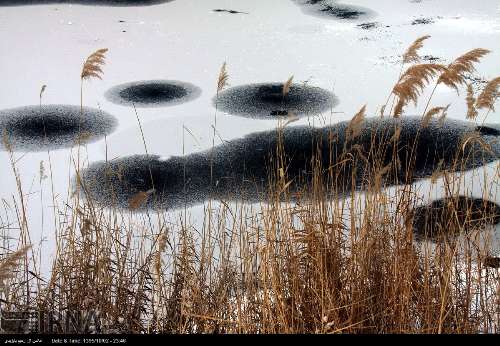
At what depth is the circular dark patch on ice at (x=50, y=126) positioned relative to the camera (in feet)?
9.37

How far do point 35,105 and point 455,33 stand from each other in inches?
94.7

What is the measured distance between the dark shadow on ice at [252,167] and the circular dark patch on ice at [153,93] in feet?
1.63

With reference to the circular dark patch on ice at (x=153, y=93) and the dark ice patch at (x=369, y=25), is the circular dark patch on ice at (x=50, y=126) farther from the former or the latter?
the dark ice patch at (x=369, y=25)

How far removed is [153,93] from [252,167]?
34.1 inches

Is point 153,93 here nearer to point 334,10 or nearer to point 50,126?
point 50,126

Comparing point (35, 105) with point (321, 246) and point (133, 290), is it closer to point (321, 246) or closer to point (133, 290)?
point (133, 290)

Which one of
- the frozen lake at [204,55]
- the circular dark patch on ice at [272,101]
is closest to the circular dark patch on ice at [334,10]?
the frozen lake at [204,55]

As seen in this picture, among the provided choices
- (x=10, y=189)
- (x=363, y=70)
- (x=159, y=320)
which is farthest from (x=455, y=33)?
(x=159, y=320)

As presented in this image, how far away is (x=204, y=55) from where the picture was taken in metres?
3.80

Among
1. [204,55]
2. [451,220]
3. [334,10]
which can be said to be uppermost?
[334,10]

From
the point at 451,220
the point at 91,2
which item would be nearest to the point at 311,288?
the point at 451,220

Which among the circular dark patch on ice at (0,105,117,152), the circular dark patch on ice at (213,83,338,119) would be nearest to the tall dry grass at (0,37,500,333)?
the circular dark patch on ice at (0,105,117,152)

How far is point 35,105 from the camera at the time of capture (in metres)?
3.25

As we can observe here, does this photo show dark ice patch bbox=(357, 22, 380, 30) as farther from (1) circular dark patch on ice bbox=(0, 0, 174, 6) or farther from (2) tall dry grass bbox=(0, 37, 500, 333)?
(2) tall dry grass bbox=(0, 37, 500, 333)
